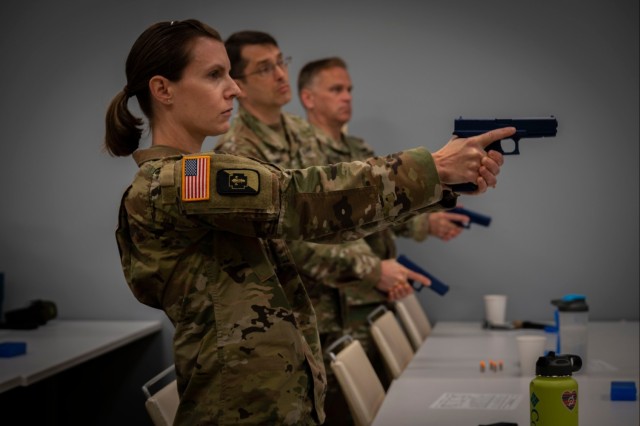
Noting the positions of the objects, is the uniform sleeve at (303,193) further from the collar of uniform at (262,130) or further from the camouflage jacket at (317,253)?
the collar of uniform at (262,130)

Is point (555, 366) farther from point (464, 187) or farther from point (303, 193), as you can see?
point (303, 193)

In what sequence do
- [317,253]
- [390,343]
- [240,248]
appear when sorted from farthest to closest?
[390,343]
[317,253]
[240,248]

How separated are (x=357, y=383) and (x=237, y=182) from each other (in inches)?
47.5

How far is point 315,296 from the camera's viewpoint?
11.0 feet

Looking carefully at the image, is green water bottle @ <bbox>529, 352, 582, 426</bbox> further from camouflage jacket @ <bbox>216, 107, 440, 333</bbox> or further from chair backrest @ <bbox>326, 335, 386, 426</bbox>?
camouflage jacket @ <bbox>216, 107, 440, 333</bbox>

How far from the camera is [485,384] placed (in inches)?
99.6

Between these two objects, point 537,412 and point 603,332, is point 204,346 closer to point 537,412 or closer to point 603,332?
point 537,412

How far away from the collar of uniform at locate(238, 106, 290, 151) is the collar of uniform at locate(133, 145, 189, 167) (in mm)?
1507

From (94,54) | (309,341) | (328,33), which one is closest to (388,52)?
(328,33)

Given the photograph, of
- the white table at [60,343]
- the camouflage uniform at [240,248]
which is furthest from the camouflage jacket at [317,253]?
the camouflage uniform at [240,248]

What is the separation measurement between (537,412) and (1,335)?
290 centimetres

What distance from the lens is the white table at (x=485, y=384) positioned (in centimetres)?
209

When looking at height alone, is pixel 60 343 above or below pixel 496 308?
above

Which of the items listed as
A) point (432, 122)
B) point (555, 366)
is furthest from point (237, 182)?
point (432, 122)
